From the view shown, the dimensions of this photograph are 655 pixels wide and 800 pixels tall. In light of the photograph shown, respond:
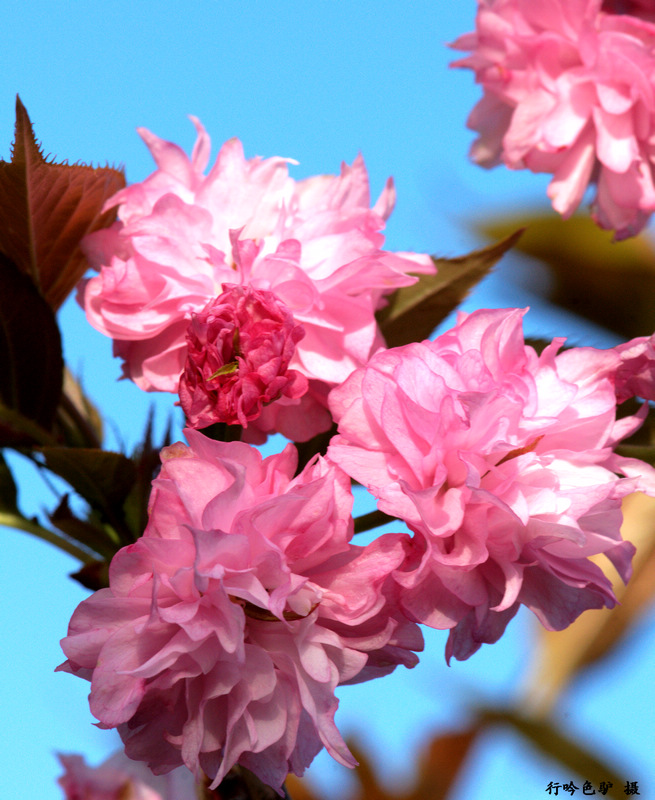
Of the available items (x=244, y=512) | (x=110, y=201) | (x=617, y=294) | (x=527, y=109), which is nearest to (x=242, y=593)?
(x=244, y=512)

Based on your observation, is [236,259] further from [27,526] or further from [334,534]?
[27,526]

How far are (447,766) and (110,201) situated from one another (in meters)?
2.03

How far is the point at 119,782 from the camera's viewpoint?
0.44m

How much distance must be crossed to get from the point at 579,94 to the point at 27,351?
415mm

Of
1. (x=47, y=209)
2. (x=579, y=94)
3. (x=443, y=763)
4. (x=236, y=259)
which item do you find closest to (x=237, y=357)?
(x=236, y=259)

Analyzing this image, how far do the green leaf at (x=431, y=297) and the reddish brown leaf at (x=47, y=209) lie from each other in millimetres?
180

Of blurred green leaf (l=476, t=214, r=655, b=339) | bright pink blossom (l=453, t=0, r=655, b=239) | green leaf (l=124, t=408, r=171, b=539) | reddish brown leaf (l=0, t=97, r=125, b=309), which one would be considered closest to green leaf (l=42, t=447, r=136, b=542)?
green leaf (l=124, t=408, r=171, b=539)

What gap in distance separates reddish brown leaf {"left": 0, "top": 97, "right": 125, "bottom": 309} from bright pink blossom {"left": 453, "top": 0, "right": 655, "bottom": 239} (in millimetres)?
291

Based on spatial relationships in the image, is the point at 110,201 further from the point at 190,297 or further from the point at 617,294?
the point at 617,294

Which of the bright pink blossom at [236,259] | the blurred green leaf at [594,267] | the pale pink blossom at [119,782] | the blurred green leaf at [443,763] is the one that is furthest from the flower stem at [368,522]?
the blurred green leaf at [594,267]

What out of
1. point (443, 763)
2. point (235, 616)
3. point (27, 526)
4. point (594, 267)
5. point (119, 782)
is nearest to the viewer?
point (235, 616)

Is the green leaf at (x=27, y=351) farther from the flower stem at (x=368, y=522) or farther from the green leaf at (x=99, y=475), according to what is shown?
the flower stem at (x=368, y=522)

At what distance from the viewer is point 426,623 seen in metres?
0.34

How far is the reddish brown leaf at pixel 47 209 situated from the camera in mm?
445
